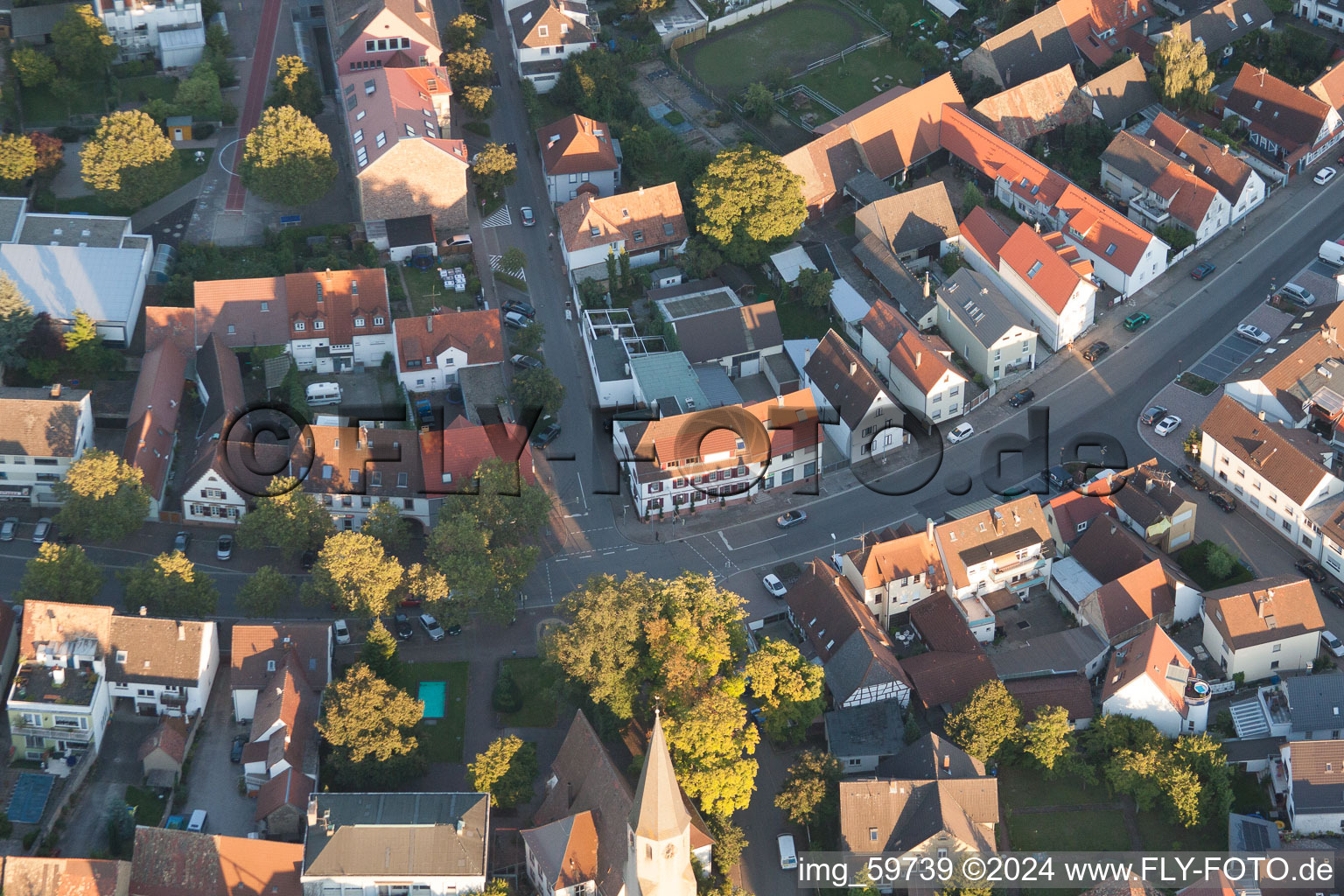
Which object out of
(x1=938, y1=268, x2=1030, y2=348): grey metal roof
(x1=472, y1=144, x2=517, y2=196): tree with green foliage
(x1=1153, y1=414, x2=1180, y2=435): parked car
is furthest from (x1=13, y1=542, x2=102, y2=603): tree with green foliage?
(x1=1153, y1=414, x2=1180, y2=435): parked car

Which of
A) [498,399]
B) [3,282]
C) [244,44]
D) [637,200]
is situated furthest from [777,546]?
[244,44]

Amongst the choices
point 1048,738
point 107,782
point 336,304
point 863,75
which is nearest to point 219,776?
point 107,782

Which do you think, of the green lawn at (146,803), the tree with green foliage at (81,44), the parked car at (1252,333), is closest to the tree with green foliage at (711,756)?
the green lawn at (146,803)

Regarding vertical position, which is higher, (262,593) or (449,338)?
(449,338)

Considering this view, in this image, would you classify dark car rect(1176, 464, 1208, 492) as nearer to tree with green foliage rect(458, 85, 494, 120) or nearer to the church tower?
the church tower

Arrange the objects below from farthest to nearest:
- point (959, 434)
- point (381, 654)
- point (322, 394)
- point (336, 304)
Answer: point (336, 304) < point (322, 394) < point (959, 434) < point (381, 654)

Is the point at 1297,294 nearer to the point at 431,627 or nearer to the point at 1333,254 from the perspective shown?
the point at 1333,254

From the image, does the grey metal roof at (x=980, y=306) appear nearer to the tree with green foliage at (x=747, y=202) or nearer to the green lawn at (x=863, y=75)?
the tree with green foliage at (x=747, y=202)
